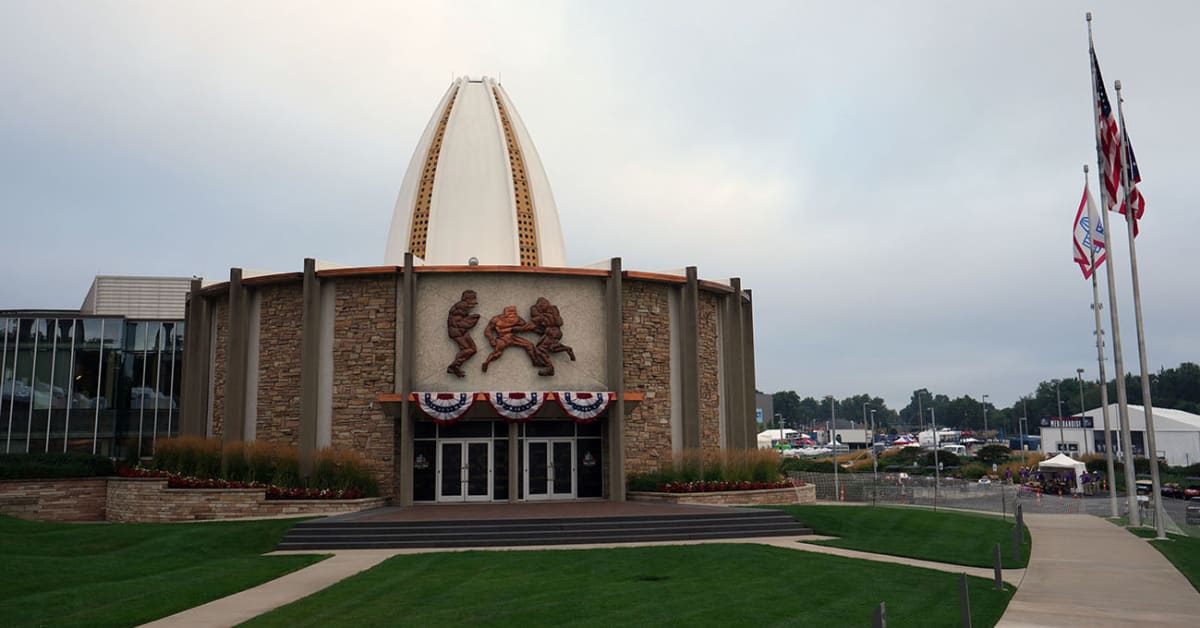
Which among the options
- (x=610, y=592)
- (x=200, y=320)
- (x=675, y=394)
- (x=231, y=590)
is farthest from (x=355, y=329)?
(x=610, y=592)

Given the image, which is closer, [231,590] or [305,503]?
[231,590]

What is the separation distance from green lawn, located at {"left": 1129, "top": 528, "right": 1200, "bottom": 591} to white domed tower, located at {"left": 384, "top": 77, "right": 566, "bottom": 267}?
21.9 metres

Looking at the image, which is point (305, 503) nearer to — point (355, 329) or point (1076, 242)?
point (355, 329)

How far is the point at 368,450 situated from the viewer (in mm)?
25547

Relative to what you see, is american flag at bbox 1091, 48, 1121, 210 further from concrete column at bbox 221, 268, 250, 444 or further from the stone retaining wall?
concrete column at bbox 221, 268, 250, 444

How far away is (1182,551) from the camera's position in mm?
17359

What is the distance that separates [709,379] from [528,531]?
11.4m

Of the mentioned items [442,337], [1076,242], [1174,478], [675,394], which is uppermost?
[1076,242]

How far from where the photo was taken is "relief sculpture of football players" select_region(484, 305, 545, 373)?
25875mm

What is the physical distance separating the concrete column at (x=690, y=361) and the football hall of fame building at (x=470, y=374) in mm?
46

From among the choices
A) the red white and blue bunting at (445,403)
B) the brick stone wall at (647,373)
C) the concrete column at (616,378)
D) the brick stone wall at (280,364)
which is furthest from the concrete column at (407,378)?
the brick stone wall at (647,373)

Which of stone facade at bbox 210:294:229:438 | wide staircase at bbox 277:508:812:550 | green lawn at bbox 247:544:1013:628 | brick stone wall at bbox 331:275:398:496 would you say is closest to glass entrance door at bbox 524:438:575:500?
brick stone wall at bbox 331:275:398:496

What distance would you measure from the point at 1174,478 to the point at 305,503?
52.1 meters

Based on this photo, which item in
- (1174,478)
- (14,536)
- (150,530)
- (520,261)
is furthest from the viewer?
(1174,478)
